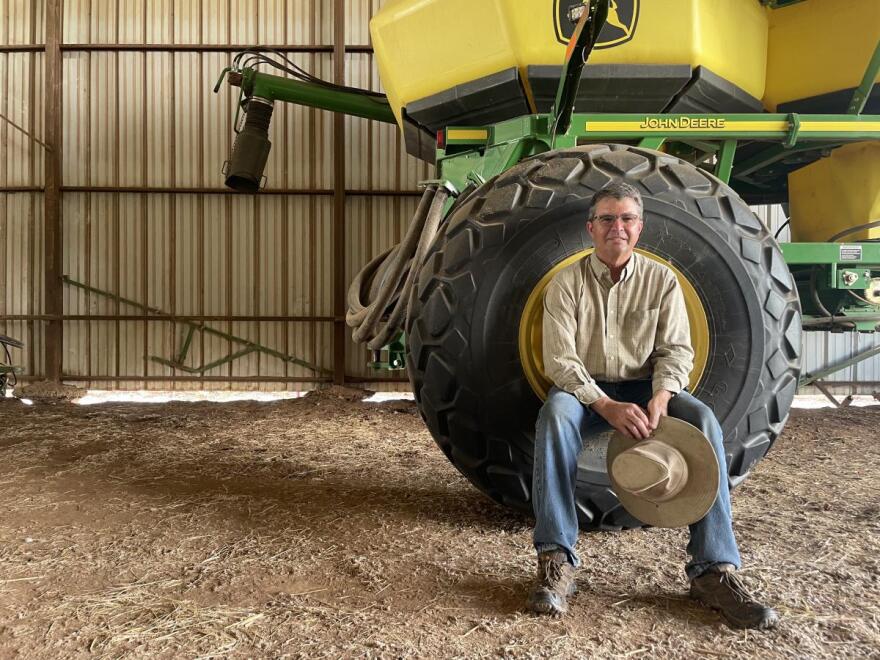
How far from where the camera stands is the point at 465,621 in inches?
66.6

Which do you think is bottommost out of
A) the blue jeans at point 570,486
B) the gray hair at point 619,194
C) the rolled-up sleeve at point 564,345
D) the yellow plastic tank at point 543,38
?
the blue jeans at point 570,486

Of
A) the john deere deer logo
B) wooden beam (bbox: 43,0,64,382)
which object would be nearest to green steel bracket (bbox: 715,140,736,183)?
the john deere deer logo

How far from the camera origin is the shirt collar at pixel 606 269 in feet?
6.66

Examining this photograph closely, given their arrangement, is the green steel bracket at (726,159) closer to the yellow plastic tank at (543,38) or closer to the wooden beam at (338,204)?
the yellow plastic tank at (543,38)

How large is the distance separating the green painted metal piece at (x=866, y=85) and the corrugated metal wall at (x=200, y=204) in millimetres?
5578

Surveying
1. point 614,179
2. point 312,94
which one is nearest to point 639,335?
point 614,179

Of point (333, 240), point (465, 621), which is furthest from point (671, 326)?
point (333, 240)

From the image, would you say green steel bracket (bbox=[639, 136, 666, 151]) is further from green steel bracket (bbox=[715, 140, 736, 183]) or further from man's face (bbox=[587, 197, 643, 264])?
man's face (bbox=[587, 197, 643, 264])

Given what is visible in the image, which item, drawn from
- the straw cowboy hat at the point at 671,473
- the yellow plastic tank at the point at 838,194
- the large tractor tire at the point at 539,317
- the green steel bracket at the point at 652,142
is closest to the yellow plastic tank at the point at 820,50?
the yellow plastic tank at the point at 838,194

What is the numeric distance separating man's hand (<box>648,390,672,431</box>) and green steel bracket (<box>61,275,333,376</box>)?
666 centimetres

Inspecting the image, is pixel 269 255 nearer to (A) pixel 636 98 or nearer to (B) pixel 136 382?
(B) pixel 136 382

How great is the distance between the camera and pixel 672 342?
1.99 m

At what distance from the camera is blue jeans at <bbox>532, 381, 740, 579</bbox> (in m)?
1.82

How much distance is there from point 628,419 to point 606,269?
1.70 ft
